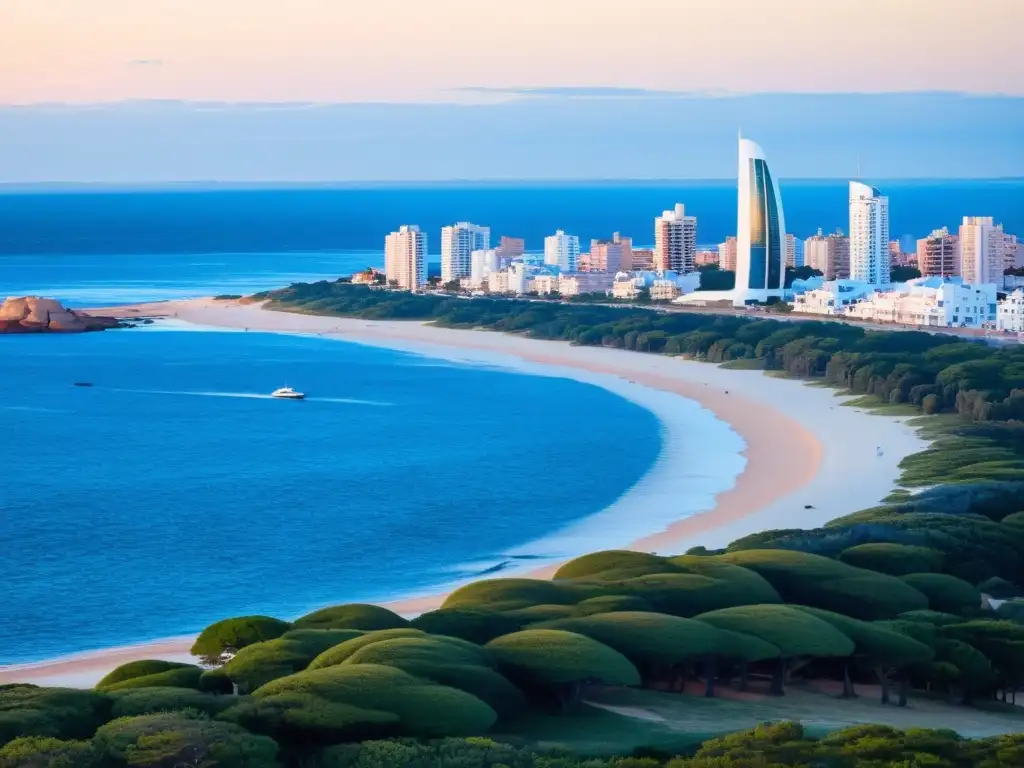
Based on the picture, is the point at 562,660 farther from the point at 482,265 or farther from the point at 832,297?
the point at 482,265

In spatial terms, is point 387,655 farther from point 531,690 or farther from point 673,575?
point 673,575

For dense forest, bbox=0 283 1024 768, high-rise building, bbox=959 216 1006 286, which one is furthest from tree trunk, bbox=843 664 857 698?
high-rise building, bbox=959 216 1006 286

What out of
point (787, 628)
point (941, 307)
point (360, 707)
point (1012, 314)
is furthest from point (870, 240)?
point (360, 707)

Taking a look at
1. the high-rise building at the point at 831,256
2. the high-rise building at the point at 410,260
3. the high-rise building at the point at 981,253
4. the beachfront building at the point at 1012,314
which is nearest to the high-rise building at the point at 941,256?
the high-rise building at the point at 981,253

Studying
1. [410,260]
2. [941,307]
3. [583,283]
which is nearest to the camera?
[941,307]

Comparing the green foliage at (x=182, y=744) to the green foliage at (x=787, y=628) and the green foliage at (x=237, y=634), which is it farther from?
the green foliage at (x=787, y=628)
